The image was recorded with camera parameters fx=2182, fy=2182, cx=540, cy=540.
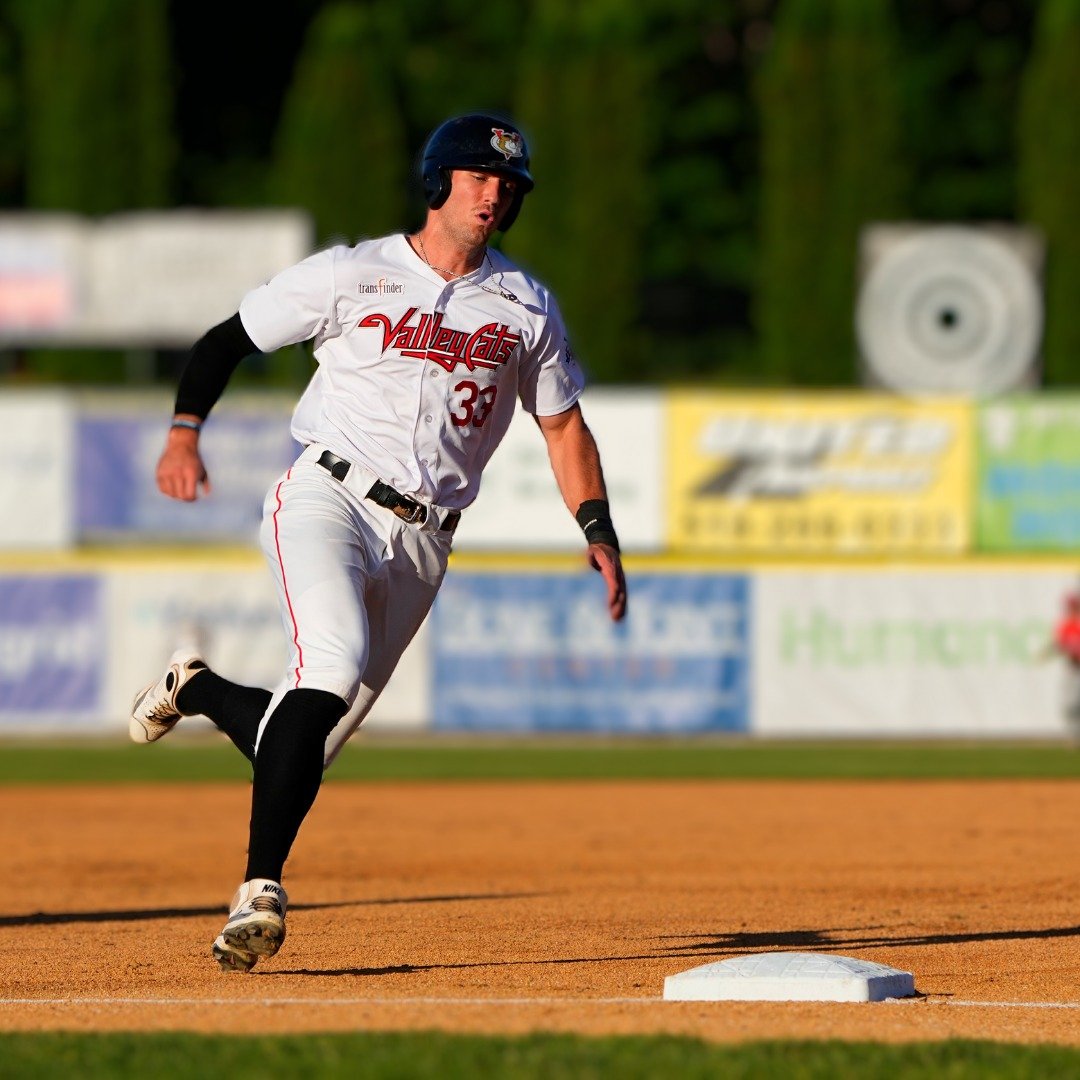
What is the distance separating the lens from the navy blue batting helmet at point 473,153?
5.09 m

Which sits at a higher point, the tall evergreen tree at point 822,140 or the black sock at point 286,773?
the tall evergreen tree at point 822,140

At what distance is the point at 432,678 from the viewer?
1877 centimetres

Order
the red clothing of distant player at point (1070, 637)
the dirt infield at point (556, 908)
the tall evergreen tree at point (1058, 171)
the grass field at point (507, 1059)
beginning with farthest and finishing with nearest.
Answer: the tall evergreen tree at point (1058, 171) < the red clothing of distant player at point (1070, 637) < the dirt infield at point (556, 908) < the grass field at point (507, 1059)

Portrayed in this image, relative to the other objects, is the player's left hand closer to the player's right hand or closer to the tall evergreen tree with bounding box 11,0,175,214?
the player's right hand

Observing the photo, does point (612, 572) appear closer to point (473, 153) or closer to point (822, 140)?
point (473, 153)

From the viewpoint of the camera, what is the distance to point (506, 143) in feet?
16.8

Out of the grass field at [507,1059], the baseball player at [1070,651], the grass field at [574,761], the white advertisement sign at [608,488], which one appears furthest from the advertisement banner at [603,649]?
the grass field at [507,1059]

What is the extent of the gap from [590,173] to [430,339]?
68.0ft

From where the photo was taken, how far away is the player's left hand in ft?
16.9

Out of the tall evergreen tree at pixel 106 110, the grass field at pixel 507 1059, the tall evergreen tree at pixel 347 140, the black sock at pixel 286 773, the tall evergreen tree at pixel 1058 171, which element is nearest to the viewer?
the grass field at pixel 507 1059

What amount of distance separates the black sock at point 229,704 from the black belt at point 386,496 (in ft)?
1.85

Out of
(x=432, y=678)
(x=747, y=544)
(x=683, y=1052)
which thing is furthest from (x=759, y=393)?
(x=683, y=1052)

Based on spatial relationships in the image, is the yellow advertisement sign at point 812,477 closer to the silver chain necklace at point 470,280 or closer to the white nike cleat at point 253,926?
the silver chain necklace at point 470,280

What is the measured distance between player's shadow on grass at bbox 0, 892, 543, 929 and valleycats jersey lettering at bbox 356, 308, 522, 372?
2429 millimetres
